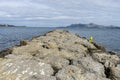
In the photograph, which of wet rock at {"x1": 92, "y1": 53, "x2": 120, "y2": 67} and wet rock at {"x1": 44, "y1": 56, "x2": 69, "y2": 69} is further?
wet rock at {"x1": 92, "y1": 53, "x2": 120, "y2": 67}

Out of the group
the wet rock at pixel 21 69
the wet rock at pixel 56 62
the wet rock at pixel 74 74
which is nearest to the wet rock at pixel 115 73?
the wet rock at pixel 74 74

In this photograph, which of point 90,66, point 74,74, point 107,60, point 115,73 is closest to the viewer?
point 74,74

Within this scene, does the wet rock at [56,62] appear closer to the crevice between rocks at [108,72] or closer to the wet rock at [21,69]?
the wet rock at [21,69]

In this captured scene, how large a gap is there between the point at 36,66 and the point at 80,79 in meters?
2.49

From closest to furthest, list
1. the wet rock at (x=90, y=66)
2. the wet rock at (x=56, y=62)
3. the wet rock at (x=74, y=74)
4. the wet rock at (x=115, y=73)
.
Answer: the wet rock at (x=74, y=74) → the wet rock at (x=115, y=73) → the wet rock at (x=90, y=66) → the wet rock at (x=56, y=62)

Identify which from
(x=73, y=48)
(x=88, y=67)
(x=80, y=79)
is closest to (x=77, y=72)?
(x=80, y=79)

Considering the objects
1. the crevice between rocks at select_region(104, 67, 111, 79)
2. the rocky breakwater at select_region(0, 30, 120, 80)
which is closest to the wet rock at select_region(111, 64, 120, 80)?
the rocky breakwater at select_region(0, 30, 120, 80)

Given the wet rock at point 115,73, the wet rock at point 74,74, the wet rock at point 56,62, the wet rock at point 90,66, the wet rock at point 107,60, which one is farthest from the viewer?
the wet rock at point 107,60

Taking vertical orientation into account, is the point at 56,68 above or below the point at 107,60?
below

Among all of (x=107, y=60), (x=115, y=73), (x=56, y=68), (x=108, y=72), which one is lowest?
(x=108, y=72)

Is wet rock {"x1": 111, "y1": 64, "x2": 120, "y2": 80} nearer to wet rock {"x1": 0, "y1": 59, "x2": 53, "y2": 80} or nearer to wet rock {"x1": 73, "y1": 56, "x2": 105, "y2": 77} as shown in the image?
wet rock {"x1": 73, "y1": 56, "x2": 105, "y2": 77}

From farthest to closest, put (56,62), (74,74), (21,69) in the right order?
(56,62)
(21,69)
(74,74)

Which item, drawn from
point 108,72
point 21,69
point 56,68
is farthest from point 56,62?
point 108,72

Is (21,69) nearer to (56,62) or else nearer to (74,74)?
(56,62)
